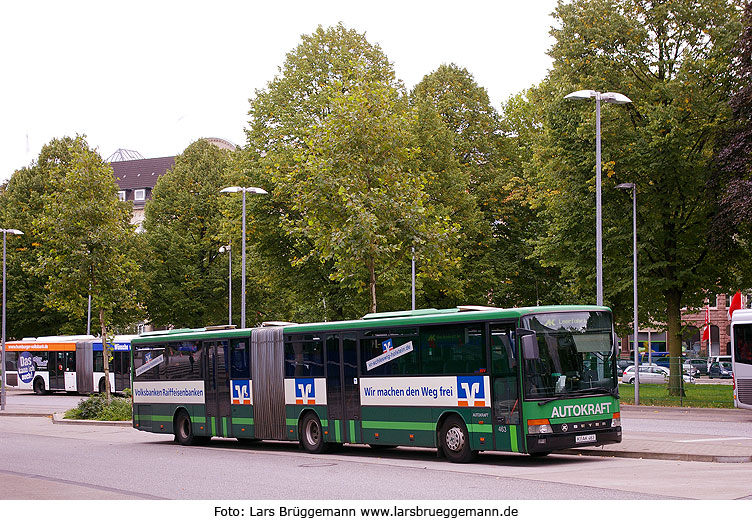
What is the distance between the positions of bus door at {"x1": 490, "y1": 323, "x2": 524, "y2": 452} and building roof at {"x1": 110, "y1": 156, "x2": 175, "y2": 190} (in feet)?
299

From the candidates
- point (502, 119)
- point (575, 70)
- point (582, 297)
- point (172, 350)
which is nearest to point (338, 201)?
point (172, 350)

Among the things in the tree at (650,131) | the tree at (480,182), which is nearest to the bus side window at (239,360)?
the tree at (650,131)

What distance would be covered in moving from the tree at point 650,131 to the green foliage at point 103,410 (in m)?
17.5

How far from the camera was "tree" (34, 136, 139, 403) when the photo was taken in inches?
1350

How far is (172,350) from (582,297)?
69.6ft

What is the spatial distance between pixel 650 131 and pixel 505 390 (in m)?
19.4

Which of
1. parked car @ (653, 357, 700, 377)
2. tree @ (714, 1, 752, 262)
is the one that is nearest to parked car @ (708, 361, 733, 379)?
parked car @ (653, 357, 700, 377)

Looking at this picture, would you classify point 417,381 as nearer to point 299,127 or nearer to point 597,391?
point 597,391

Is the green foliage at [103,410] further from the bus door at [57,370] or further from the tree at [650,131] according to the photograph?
the bus door at [57,370]

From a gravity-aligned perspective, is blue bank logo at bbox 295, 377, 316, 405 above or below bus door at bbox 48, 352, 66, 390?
above

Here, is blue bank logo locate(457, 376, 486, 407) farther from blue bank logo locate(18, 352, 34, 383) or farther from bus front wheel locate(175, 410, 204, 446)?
blue bank logo locate(18, 352, 34, 383)

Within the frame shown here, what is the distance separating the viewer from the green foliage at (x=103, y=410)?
3466cm

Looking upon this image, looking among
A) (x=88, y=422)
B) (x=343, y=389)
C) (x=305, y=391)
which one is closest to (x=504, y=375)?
(x=343, y=389)

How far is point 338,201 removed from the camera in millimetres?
28906
